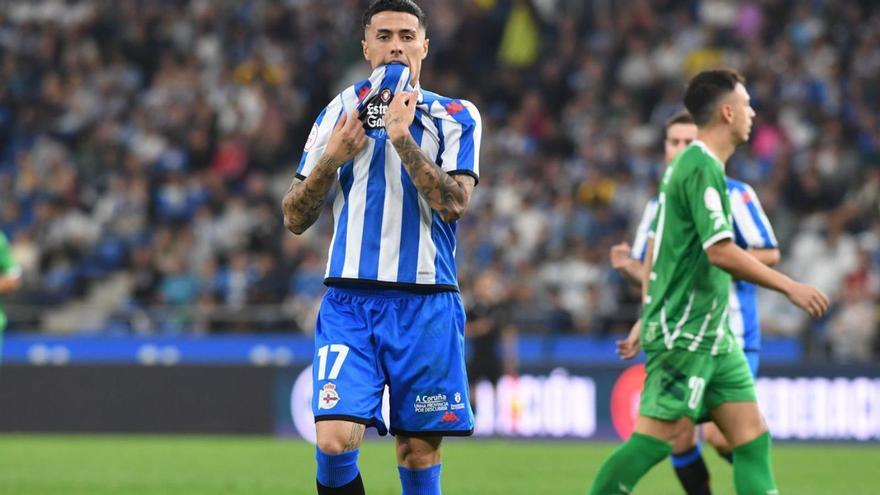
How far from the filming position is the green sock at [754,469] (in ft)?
21.6

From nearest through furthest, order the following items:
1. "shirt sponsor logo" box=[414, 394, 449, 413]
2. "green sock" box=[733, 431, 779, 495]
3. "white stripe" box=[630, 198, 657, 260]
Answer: "shirt sponsor logo" box=[414, 394, 449, 413]
"green sock" box=[733, 431, 779, 495]
"white stripe" box=[630, 198, 657, 260]

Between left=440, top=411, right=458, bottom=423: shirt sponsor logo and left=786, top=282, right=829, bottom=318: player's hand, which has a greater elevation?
left=786, top=282, right=829, bottom=318: player's hand

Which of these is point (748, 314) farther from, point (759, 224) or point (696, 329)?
point (696, 329)

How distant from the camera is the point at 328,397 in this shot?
5906 mm

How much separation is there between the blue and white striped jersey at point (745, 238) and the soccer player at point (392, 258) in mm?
2440

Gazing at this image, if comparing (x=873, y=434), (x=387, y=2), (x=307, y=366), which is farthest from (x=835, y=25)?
(x=387, y=2)

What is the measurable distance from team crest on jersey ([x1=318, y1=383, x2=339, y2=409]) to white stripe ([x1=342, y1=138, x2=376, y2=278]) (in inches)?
18.4

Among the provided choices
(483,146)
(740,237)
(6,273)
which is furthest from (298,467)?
(483,146)

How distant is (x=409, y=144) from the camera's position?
588 cm

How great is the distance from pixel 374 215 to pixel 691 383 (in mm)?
1662

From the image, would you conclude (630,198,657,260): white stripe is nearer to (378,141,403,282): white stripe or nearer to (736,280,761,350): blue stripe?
(736,280,761,350): blue stripe

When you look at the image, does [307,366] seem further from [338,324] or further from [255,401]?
[338,324]

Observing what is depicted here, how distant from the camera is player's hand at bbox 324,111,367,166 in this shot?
5.93 meters

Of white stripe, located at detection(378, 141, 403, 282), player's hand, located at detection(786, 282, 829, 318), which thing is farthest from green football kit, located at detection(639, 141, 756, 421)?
white stripe, located at detection(378, 141, 403, 282)
